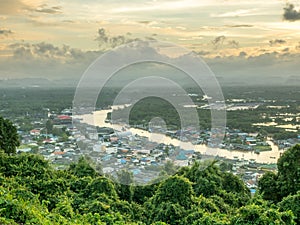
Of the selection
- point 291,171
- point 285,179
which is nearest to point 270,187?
point 285,179

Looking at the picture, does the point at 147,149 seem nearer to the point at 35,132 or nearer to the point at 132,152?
the point at 132,152

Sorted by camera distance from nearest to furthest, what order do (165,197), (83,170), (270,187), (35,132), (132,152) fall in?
(165,197) → (270,187) → (83,170) → (132,152) → (35,132)

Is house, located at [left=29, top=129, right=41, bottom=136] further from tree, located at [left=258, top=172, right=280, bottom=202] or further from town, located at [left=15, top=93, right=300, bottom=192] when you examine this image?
tree, located at [left=258, top=172, right=280, bottom=202]

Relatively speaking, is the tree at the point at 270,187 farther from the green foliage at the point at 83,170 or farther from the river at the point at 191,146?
the river at the point at 191,146

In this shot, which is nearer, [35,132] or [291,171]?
[291,171]

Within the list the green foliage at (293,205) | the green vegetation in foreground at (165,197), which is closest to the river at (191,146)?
the green vegetation in foreground at (165,197)
